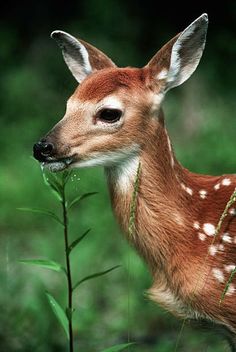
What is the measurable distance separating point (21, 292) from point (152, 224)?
1510mm

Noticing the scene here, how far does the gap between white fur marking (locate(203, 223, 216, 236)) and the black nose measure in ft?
2.39

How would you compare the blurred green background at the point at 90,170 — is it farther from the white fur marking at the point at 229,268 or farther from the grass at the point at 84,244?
the white fur marking at the point at 229,268

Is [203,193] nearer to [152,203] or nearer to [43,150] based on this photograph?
[152,203]

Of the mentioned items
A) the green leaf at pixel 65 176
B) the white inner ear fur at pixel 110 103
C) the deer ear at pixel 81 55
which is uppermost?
the deer ear at pixel 81 55

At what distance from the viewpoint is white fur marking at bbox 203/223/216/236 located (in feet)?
13.5

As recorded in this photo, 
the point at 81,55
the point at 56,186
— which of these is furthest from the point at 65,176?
the point at 81,55

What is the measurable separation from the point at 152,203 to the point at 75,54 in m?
0.84

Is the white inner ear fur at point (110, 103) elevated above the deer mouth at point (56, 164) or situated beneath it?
elevated above

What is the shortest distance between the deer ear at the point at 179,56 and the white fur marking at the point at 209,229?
598mm

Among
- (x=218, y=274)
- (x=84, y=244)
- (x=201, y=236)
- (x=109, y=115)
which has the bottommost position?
(x=84, y=244)

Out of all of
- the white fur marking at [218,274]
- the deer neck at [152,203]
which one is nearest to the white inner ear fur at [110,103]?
the deer neck at [152,203]

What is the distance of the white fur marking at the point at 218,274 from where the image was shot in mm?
3988

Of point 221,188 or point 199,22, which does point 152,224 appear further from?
point 199,22

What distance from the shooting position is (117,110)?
403 centimetres
